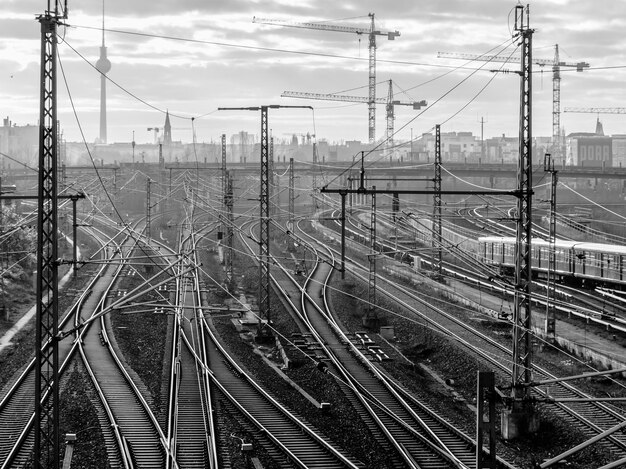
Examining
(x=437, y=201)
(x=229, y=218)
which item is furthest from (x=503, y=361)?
(x=437, y=201)

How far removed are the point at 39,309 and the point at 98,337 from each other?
1330 cm

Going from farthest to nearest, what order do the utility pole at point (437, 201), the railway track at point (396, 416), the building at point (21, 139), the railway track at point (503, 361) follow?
the building at point (21, 139)
the utility pole at point (437, 201)
the railway track at point (503, 361)
the railway track at point (396, 416)

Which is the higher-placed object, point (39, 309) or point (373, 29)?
point (373, 29)

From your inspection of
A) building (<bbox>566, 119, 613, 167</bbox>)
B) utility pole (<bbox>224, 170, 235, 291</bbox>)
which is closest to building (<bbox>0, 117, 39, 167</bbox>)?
building (<bbox>566, 119, 613, 167</bbox>)

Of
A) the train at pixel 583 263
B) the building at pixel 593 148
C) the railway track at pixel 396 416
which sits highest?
the building at pixel 593 148

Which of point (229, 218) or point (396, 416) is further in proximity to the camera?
point (229, 218)

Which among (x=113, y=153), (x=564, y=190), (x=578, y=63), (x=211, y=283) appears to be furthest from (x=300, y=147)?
(x=211, y=283)

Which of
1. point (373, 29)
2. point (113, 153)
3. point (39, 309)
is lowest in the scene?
point (39, 309)

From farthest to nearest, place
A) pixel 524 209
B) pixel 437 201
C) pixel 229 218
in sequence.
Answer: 1. pixel 437 201
2. pixel 229 218
3. pixel 524 209

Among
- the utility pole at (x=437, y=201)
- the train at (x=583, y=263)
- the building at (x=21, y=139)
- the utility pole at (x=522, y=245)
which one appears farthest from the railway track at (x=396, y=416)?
the building at (x=21, y=139)

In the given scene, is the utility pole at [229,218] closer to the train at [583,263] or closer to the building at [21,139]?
the train at [583,263]

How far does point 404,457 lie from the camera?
13906 mm

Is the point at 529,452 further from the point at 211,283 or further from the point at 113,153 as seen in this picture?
the point at 113,153

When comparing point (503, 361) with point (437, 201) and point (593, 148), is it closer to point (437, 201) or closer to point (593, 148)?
point (437, 201)
